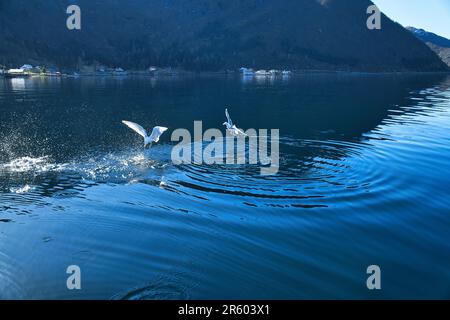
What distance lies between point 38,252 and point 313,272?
407 inches

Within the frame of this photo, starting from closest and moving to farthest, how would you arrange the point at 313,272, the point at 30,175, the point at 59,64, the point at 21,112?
the point at 313,272, the point at 30,175, the point at 21,112, the point at 59,64

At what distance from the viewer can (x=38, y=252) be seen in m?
15.0

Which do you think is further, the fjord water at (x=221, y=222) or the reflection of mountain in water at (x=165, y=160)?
the reflection of mountain in water at (x=165, y=160)

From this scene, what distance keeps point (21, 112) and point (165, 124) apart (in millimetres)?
20612

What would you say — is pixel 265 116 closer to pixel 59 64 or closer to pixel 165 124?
pixel 165 124

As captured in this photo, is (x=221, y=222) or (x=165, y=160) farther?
(x=165, y=160)

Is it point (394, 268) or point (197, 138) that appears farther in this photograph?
point (197, 138)

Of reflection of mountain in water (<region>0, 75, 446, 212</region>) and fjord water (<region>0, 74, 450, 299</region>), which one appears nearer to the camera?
fjord water (<region>0, 74, 450, 299</region>)

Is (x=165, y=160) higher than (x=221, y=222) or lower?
higher

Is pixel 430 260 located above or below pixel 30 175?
below
